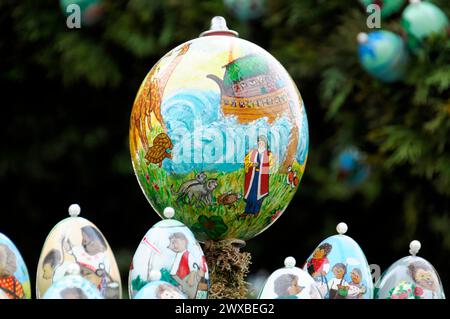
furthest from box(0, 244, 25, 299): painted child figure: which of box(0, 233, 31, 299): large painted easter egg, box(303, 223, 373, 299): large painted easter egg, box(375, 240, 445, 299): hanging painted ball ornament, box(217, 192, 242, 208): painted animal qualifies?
box(375, 240, 445, 299): hanging painted ball ornament

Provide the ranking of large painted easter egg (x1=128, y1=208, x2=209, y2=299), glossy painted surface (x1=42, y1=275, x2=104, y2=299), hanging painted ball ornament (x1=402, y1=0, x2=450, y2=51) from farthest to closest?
hanging painted ball ornament (x1=402, y1=0, x2=450, y2=51) < large painted easter egg (x1=128, y1=208, x2=209, y2=299) < glossy painted surface (x1=42, y1=275, x2=104, y2=299)

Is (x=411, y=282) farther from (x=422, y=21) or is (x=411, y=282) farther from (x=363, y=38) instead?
(x=422, y=21)

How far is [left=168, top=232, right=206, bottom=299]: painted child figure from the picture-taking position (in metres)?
3.46

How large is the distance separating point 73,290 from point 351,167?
4.36 metres

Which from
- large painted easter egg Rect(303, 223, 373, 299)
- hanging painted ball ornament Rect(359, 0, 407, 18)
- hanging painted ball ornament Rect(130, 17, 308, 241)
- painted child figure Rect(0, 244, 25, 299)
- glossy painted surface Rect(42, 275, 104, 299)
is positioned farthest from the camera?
hanging painted ball ornament Rect(359, 0, 407, 18)

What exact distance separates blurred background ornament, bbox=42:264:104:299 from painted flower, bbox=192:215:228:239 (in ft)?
2.51

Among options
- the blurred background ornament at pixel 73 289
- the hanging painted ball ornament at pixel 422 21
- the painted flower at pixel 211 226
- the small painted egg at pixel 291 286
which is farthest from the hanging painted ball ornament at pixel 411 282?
the hanging painted ball ornament at pixel 422 21

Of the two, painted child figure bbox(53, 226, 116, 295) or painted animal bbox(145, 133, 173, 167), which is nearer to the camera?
painted child figure bbox(53, 226, 116, 295)

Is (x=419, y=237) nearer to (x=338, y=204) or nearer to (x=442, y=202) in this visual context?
(x=442, y=202)

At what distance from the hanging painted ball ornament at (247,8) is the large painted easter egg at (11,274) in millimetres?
3528

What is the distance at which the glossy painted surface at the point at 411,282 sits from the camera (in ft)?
11.8

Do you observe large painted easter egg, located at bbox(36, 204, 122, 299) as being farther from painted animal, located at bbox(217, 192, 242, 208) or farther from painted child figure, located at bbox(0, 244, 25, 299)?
painted animal, located at bbox(217, 192, 242, 208)

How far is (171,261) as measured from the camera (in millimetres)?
3457

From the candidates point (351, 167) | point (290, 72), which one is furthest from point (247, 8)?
point (351, 167)
